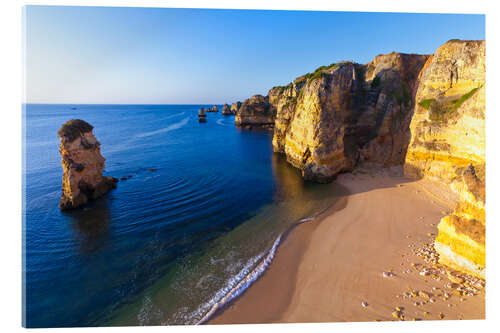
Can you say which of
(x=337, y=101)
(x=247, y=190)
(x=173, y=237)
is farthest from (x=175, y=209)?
(x=337, y=101)

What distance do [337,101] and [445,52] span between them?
7.74 metres

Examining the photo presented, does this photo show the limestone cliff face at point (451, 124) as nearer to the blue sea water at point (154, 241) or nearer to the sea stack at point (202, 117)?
the blue sea water at point (154, 241)

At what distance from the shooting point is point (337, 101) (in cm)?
1997

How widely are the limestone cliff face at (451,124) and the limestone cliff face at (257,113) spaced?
45.1 meters

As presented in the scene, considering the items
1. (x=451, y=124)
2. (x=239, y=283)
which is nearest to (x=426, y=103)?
(x=451, y=124)

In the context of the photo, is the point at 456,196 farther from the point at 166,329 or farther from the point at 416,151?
the point at 166,329

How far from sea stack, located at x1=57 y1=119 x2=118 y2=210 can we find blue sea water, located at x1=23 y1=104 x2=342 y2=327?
994 mm

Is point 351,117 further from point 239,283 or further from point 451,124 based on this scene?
point 239,283

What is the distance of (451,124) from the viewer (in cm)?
1305

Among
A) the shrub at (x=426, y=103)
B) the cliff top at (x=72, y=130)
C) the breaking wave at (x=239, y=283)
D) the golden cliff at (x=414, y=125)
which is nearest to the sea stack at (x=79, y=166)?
the cliff top at (x=72, y=130)

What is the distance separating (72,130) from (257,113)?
49092mm

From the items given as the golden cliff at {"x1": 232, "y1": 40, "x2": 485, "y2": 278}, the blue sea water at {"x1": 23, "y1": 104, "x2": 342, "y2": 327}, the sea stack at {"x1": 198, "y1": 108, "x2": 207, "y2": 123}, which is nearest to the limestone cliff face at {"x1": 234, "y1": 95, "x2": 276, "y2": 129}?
the sea stack at {"x1": 198, "y1": 108, "x2": 207, "y2": 123}

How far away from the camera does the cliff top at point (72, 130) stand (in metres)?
15.0

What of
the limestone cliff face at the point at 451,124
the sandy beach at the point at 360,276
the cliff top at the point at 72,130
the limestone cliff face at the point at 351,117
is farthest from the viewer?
the limestone cliff face at the point at 351,117
